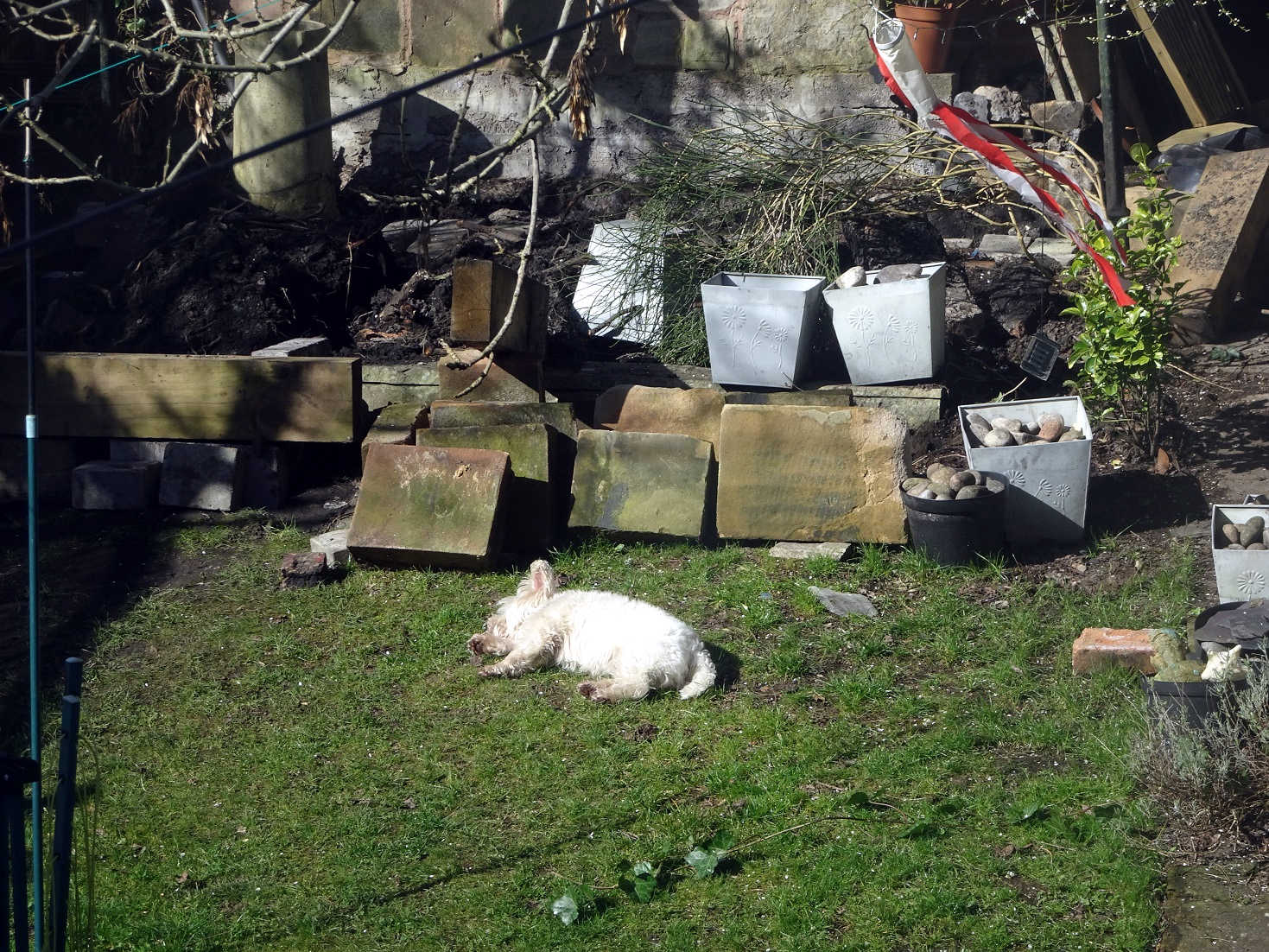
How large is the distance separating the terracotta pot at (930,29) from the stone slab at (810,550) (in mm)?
5452

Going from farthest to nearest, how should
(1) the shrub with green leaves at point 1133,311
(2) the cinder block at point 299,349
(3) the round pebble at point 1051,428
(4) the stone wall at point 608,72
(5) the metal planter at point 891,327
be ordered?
(4) the stone wall at point 608,72, (2) the cinder block at point 299,349, (5) the metal planter at point 891,327, (1) the shrub with green leaves at point 1133,311, (3) the round pebble at point 1051,428

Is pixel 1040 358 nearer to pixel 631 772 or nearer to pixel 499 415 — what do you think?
pixel 499 415

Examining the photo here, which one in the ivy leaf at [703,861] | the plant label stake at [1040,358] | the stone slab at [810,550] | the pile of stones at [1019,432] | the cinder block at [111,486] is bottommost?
→ the cinder block at [111,486]

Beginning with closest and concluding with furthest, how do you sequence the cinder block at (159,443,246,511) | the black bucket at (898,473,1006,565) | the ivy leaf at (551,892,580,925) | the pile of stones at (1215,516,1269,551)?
the ivy leaf at (551,892,580,925) → the pile of stones at (1215,516,1269,551) → the black bucket at (898,473,1006,565) → the cinder block at (159,443,246,511)

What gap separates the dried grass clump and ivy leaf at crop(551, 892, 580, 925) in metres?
1.87

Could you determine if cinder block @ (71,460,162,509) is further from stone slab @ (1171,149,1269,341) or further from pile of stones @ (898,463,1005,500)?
stone slab @ (1171,149,1269,341)

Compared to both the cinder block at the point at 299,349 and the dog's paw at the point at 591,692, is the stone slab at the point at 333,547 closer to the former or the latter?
the cinder block at the point at 299,349

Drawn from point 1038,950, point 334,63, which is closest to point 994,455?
point 1038,950

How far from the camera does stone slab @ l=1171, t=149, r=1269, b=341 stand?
8.44 meters

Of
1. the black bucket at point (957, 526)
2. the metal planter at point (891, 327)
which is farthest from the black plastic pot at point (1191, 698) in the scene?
the metal planter at point (891, 327)

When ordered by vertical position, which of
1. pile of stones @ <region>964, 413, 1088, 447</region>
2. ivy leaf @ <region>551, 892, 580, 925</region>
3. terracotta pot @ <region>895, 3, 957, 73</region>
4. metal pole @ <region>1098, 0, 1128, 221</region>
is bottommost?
ivy leaf @ <region>551, 892, 580, 925</region>

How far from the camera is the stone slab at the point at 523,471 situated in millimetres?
6449

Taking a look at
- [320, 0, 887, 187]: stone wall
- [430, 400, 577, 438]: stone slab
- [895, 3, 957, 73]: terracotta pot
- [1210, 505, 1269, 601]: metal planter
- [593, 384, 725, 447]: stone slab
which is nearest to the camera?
[1210, 505, 1269, 601]: metal planter

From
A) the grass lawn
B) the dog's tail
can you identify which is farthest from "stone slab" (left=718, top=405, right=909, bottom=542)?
the dog's tail
